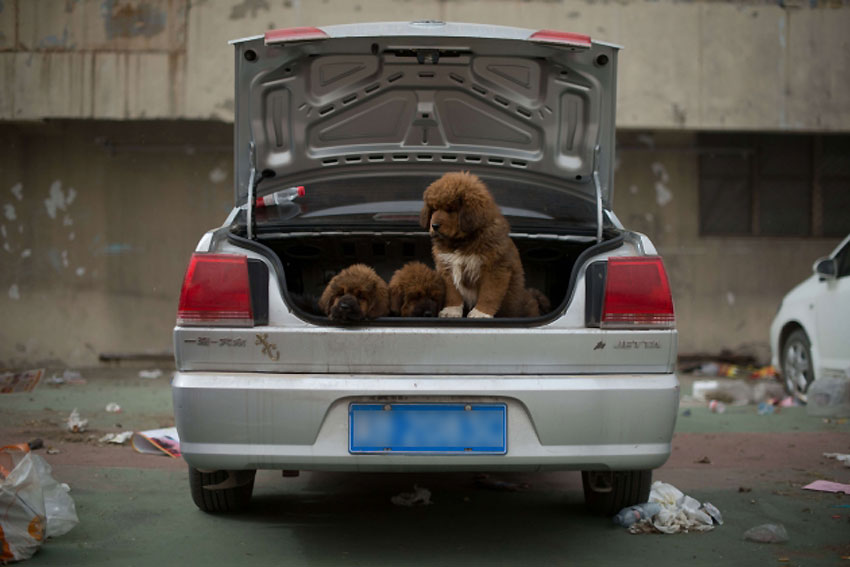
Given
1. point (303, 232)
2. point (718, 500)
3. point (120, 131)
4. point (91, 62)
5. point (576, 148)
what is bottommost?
point (718, 500)

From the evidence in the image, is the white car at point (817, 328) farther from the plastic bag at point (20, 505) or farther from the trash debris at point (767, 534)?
the plastic bag at point (20, 505)

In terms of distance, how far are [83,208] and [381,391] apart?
897cm

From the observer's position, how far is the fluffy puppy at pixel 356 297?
316 centimetres

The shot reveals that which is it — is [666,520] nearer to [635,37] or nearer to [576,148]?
[576,148]

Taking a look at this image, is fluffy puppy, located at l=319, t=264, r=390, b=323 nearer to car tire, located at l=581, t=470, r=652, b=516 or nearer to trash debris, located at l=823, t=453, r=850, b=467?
car tire, located at l=581, t=470, r=652, b=516

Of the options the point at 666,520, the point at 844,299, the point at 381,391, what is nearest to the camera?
the point at 381,391

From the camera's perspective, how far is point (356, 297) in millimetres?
3406

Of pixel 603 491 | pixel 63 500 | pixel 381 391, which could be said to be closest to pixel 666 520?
pixel 603 491

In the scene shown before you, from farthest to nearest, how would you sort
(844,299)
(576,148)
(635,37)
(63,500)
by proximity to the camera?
(635,37), (844,299), (576,148), (63,500)

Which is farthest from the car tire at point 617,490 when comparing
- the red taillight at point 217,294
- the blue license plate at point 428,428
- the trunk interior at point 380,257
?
the red taillight at point 217,294

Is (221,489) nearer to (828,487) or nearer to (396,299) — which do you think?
(396,299)

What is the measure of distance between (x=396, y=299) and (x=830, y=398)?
4.89m

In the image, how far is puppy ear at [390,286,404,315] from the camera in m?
3.82

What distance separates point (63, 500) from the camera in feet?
12.1
